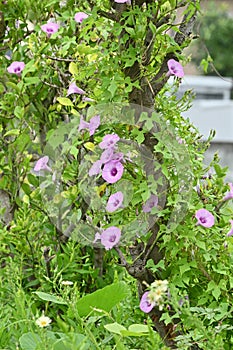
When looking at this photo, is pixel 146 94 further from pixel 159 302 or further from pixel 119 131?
pixel 159 302

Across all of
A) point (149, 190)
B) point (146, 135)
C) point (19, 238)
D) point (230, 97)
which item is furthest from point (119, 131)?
point (230, 97)

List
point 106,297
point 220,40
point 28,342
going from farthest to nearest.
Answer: point 220,40, point 106,297, point 28,342

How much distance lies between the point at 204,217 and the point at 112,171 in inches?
9.3

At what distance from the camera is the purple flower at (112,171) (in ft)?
5.74

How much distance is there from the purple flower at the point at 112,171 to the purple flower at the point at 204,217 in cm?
20

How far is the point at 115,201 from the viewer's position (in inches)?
72.3

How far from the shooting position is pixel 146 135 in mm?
1807

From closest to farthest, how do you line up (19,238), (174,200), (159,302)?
1. (159,302)
2. (174,200)
3. (19,238)

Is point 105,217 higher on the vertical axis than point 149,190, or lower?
lower

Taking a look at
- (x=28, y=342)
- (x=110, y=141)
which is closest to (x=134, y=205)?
(x=110, y=141)

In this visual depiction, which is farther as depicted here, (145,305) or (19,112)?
(19,112)

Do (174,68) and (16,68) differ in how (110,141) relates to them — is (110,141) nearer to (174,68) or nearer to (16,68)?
(174,68)

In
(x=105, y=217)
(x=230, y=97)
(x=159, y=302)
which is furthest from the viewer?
(x=230, y=97)

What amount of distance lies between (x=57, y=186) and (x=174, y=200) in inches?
24.6
